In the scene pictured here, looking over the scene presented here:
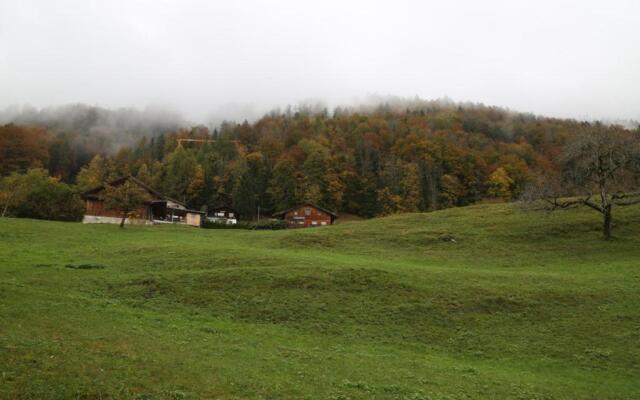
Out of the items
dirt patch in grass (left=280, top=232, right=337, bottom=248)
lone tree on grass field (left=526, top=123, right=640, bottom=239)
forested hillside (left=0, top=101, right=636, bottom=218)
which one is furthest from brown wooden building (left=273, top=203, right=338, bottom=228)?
lone tree on grass field (left=526, top=123, right=640, bottom=239)

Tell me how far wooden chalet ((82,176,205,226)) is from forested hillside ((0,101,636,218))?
26598 mm

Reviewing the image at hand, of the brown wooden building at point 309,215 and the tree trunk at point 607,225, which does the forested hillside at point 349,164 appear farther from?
the tree trunk at point 607,225

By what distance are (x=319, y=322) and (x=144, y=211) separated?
56364 millimetres

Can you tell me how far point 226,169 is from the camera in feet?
417

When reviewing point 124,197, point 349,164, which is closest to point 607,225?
point 124,197

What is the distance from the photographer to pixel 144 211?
7156cm

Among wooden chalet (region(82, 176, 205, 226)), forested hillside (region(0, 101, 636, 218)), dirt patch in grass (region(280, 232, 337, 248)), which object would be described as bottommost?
dirt patch in grass (region(280, 232, 337, 248))

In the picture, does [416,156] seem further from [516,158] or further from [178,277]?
[178,277]

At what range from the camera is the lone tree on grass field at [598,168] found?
41438 mm

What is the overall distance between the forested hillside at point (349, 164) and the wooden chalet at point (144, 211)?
87.3ft

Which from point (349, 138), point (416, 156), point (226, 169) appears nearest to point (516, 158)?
point (416, 156)

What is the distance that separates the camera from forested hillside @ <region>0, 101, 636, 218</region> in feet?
363

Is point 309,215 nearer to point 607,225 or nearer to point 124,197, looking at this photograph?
point 124,197

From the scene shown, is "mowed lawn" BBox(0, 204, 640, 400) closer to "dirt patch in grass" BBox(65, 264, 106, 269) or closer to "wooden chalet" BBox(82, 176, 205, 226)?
"dirt patch in grass" BBox(65, 264, 106, 269)
